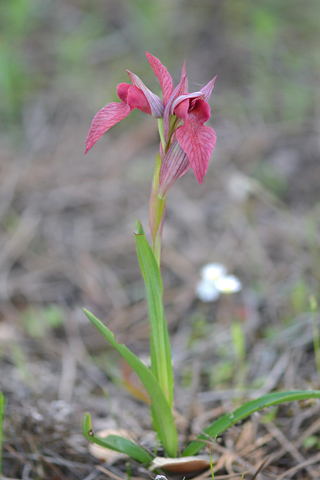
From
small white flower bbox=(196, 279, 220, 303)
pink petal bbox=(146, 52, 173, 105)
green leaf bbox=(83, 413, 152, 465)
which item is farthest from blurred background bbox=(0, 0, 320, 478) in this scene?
pink petal bbox=(146, 52, 173, 105)

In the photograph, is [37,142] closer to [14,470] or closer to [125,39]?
[125,39]

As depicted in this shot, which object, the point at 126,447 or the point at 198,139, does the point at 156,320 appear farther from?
the point at 198,139

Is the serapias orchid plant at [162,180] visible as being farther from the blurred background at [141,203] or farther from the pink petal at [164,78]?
the blurred background at [141,203]

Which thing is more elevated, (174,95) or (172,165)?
(174,95)

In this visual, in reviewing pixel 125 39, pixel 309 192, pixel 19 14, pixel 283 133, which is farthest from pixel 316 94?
pixel 19 14

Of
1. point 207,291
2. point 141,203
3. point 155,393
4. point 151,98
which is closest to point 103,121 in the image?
point 151,98

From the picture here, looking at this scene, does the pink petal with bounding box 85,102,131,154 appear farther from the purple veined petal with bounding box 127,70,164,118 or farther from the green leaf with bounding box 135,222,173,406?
the green leaf with bounding box 135,222,173,406
